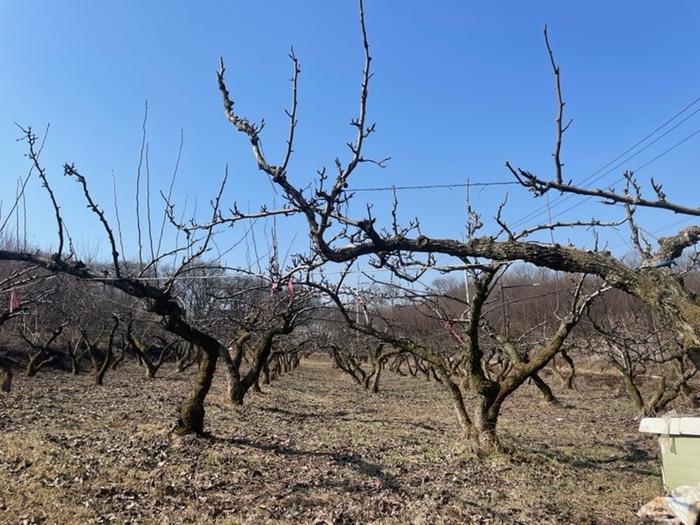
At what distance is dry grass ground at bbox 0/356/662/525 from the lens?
464cm

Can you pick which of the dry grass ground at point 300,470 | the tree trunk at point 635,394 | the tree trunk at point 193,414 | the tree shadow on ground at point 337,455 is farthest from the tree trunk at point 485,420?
the tree trunk at point 635,394

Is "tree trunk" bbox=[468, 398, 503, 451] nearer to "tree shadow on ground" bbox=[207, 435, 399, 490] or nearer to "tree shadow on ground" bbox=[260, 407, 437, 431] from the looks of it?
"tree shadow on ground" bbox=[207, 435, 399, 490]

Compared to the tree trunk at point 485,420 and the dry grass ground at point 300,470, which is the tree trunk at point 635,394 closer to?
the dry grass ground at point 300,470

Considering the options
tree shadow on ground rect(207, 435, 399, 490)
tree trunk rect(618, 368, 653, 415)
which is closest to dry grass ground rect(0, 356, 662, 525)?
tree shadow on ground rect(207, 435, 399, 490)

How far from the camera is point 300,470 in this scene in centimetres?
616

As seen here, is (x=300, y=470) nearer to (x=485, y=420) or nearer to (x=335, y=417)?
(x=485, y=420)

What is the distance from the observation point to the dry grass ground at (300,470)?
464cm

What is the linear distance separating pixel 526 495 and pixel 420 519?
1483 mm

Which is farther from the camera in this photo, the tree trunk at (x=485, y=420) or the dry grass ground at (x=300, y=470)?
the tree trunk at (x=485, y=420)

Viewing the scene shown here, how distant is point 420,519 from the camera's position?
4.53m

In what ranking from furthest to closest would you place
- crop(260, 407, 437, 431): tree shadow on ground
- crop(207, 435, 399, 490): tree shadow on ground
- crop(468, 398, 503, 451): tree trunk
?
crop(260, 407, 437, 431): tree shadow on ground → crop(468, 398, 503, 451): tree trunk → crop(207, 435, 399, 490): tree shadow on ground

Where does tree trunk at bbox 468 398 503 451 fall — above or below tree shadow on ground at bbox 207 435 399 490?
above

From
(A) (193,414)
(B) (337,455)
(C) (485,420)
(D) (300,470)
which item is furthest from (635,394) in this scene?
(A) (193,414)

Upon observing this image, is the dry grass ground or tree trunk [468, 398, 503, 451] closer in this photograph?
the dry grass ground
